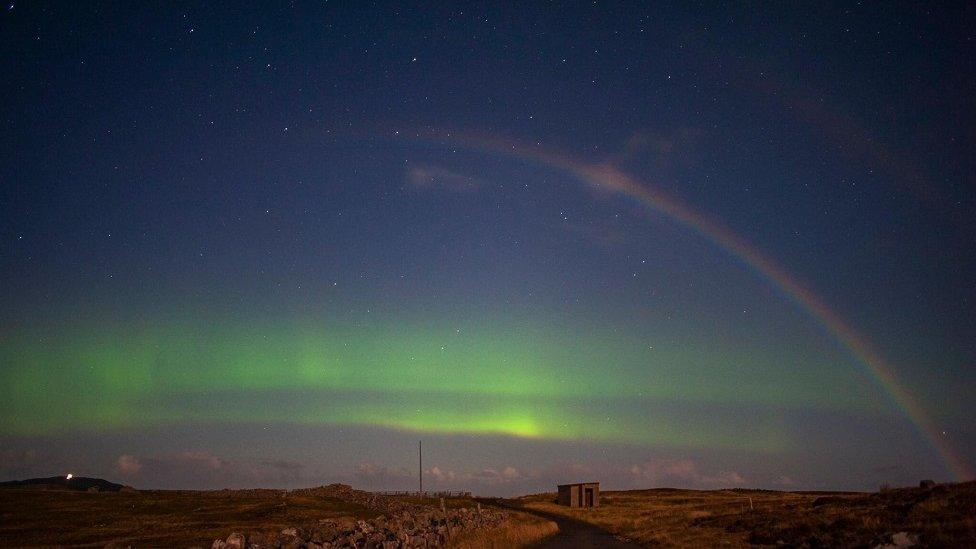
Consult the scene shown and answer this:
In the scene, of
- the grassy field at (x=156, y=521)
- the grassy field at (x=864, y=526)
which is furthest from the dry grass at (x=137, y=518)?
the grassy field at (x=864, y=526)

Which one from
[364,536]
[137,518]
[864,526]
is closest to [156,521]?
[137,518]

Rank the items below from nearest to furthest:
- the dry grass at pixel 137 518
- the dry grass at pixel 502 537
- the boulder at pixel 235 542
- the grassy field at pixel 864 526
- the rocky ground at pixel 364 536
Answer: the grassy field at pixel 864 526
the boulder at pixel 235 542
the rocky ground at pixel 364 536
the dry grass at pixel 502 537
the dry grass at pixel 137 518

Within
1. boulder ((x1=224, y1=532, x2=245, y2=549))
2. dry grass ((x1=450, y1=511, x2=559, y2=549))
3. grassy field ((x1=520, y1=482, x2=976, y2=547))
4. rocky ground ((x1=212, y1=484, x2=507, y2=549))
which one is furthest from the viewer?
dry grass ((x1=450, y1=511, x2=559, y2=549))

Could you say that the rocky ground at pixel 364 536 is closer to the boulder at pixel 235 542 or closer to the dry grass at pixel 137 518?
the boulder at pixel 235 542

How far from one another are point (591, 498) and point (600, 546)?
65.8 meters

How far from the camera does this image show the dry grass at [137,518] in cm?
3494

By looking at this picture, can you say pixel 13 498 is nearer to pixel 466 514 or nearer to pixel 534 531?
pixel 466 514

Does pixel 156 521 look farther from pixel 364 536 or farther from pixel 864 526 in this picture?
pixel 864 526

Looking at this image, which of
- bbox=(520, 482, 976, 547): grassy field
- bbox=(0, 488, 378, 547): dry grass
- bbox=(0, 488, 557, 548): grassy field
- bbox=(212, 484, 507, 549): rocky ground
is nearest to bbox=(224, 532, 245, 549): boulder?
bbox=(212, 484, 507, 549): rocky ground

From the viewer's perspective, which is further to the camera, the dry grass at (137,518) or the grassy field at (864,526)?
the dry grass at (137,518)

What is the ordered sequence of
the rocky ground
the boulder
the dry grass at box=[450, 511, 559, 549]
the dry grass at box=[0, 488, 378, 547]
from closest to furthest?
the boulder, the rocky ground, the dry grass at box=[450, 511, 559, 549], the dry grass at box=[0, 488, 378, 547]

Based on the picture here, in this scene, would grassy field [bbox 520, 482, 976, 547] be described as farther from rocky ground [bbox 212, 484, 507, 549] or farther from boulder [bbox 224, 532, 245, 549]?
boulder [bbox 224, 532, 245, 549]

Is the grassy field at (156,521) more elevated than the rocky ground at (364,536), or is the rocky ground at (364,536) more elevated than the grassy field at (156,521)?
the rocky ground at (364,536)

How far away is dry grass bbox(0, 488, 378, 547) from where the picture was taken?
34.9 m
